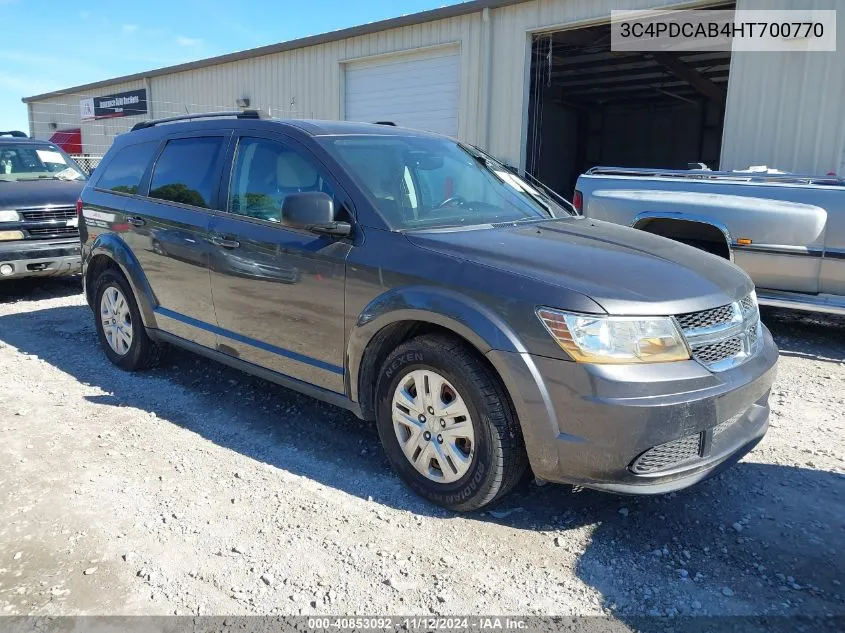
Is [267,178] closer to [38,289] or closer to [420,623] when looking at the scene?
[420,623]

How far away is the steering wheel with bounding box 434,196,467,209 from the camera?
12.1ft

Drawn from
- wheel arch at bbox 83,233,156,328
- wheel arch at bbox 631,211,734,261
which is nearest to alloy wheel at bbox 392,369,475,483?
wheel arch at bbox 83,233,156,328

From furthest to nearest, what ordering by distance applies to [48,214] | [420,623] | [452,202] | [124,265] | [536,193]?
1. [48,214]
2. [124,265]
3. [536,193]
4. [452,202]
5. [420,623]

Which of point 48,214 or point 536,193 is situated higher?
point 536,193

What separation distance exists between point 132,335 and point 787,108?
8676mm

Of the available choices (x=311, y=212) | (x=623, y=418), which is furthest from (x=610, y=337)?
(x=311, y=212)

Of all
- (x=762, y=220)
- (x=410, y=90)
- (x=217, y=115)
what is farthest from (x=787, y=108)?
(x=217, y=115)

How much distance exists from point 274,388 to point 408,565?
2348 mm

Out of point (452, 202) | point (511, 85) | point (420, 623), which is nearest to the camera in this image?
point (420, 623)

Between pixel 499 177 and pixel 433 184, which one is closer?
pixel 433 184

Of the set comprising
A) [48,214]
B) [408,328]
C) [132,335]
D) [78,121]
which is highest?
[78,121]

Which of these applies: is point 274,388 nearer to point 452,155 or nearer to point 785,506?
point 452,155

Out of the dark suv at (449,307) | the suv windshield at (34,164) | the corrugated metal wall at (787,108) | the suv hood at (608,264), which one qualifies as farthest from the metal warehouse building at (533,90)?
the suv hood at (608,264)

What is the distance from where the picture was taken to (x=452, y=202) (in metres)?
3.76
